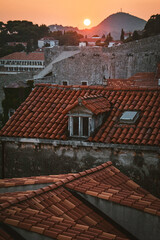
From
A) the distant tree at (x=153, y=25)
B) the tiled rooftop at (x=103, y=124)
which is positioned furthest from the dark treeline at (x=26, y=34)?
the tiled rooftop at (x=103, y=124)

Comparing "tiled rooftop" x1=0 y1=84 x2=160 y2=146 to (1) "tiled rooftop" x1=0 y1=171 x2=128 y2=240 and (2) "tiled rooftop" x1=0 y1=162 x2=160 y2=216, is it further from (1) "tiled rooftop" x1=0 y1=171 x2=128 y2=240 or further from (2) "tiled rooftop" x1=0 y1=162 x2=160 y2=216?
(1) "tiled rooftop" x1=0 y1=171 x2=128 y2=240

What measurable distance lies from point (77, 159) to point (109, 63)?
108 ft

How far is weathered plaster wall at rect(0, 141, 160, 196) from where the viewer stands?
9.89 metres

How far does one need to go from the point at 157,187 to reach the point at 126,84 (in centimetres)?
1392

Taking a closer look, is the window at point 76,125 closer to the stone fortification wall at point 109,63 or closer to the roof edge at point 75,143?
the roof edge at point 75,143

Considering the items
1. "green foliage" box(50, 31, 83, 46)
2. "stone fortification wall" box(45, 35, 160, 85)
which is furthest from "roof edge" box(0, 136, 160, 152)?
"green foliage" box(50, 31, 83, 46)

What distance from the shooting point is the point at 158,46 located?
4219cm

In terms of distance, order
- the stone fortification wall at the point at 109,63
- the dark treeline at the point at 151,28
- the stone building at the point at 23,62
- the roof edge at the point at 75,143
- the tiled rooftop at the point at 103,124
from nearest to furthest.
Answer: the roof edge at the point at 75,143
the tiled rooftop at the point at 103,124
the stone fortification wall at the point at 109,63
the dark treeline at the point at 151,28
the stone building at the point at 23,62

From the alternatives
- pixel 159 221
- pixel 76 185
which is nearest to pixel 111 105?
pixel 76 185

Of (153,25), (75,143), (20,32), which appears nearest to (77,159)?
(75,143)

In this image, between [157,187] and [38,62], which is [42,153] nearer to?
[157,187]

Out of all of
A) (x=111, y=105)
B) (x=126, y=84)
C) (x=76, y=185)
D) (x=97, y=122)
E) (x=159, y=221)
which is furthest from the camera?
(x=126, y=84)

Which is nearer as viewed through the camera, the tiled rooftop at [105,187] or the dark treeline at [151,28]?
the tiled rooftop at [105,187]

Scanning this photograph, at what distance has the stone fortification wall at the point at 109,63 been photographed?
126ft
